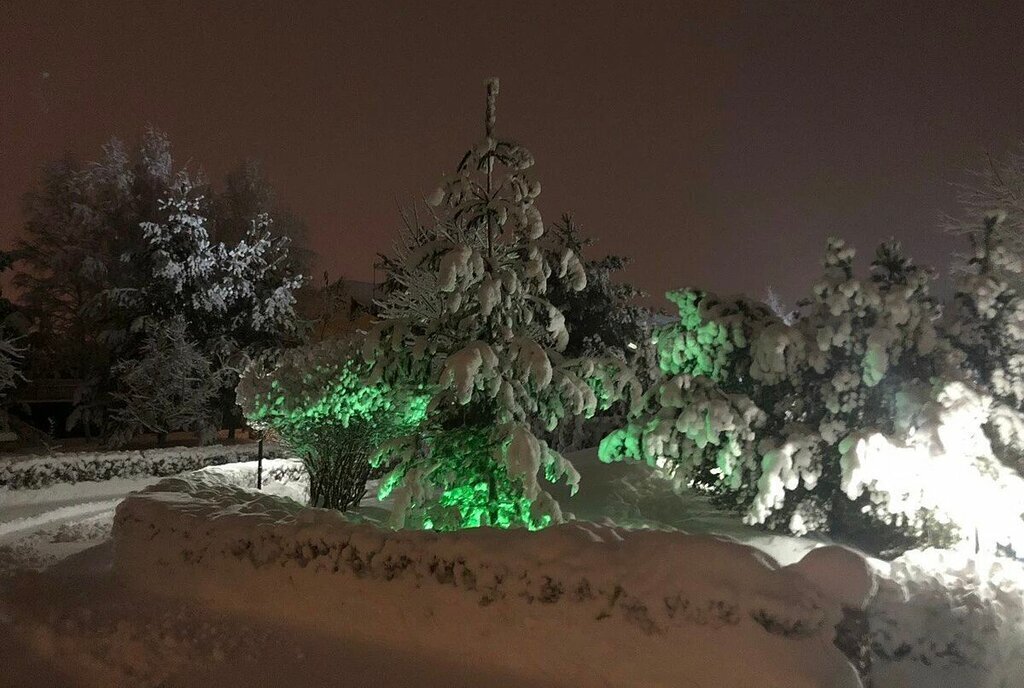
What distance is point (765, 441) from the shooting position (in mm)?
8500

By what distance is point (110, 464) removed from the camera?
59.0 feet

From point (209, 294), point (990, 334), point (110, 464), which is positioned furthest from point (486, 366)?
point (209, 294)

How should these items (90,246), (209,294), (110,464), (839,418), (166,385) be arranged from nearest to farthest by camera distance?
Answer: 1. (839,418)
2. (110,464)
3. (166,385)
4. (209,294)
5. (90,246)

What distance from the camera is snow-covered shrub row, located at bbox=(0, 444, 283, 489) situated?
16031mm

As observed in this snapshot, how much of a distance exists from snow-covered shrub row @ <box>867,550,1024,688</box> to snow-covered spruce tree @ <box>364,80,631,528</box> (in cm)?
328

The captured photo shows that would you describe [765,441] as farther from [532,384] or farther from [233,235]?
[233,235]

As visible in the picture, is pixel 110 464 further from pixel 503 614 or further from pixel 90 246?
pixel 503 614

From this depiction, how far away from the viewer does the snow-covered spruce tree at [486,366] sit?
7762 mm

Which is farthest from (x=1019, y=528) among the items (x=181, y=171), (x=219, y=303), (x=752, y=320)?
(x=181, y=171)

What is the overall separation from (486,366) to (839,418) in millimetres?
4268

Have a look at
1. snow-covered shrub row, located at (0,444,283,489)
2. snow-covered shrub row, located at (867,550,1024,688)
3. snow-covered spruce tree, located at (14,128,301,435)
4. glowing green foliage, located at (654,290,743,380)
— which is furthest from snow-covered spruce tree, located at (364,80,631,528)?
snow-covered spruce tree, located at (14,128,301,435)

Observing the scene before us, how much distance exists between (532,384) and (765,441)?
8.94 feet

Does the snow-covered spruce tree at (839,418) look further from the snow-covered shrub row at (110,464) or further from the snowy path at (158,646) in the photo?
the snow-covered shrub row at (110,464)

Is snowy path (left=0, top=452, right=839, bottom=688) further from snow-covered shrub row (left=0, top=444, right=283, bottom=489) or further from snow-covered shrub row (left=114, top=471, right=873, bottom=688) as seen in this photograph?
snow-covered shrub row (left=0, top=444, right=283, bottom=489)
